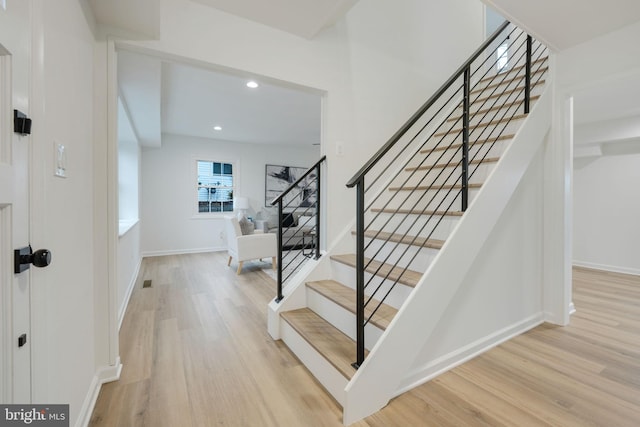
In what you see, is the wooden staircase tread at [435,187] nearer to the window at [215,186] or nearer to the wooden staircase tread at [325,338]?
the wooden staircase tread at [325,338]

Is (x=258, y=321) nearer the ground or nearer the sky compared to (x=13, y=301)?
nearer the ground

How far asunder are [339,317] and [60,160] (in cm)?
170

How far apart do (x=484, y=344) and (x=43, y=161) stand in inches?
104

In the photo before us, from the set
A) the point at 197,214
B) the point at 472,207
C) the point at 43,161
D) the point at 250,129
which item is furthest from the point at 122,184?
the point at 472,207

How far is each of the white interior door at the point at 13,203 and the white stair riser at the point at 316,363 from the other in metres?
1.23

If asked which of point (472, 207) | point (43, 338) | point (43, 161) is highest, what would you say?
point (43, 161)

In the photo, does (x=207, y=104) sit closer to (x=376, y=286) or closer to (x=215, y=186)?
(x=215, y=186)

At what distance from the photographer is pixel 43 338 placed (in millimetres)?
874

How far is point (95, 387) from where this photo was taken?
1.59 m

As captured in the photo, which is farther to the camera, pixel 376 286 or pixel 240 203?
pixel 240 203

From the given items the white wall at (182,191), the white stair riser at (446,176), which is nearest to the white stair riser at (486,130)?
the white stair riser at (446,176)

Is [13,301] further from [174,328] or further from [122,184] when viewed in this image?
[122,184]

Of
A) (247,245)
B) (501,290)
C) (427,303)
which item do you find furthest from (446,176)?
(247,245)

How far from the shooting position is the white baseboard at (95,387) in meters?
1.36
